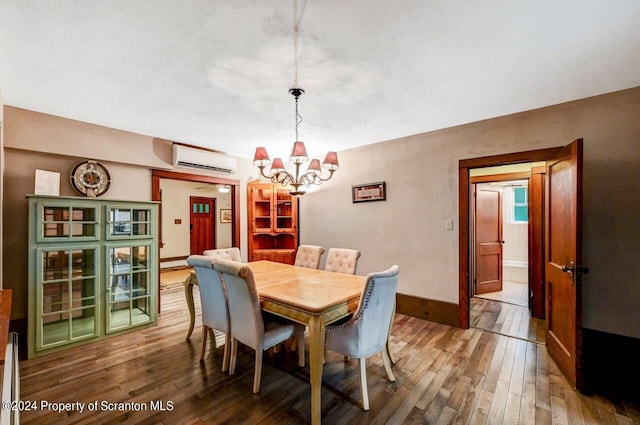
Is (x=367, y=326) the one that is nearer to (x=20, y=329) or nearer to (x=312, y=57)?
(x=312, y=57)

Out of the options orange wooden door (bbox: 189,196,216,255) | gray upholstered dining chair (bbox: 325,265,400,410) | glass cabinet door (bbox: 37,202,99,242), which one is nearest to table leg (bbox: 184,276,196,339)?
glass cabinet door (bbox: 37,202,99,242)

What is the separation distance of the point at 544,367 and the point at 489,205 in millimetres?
2956

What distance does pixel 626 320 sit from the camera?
7.75 feet

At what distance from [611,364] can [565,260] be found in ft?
3.42

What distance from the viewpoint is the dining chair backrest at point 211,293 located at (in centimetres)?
226

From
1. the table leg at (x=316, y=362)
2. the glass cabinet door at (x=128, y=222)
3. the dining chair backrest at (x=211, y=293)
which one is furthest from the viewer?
the glass cabinet door at (x=128, y=222)

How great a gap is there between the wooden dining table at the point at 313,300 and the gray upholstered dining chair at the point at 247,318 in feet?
0.43

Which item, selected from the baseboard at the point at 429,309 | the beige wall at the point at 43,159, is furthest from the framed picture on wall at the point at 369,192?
the beige wall at the point at 43,159

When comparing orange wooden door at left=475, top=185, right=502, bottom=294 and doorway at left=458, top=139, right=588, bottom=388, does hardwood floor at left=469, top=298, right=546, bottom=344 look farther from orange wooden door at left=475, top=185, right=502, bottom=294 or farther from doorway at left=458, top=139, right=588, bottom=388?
orange wooden door at left=475, top=185, right=502, bottom=294

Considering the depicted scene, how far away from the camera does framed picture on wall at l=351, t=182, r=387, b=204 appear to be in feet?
12.9

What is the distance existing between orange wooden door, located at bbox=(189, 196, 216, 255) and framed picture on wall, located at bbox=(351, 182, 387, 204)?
4862mm

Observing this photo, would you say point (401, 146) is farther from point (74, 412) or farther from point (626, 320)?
point (74, 412)

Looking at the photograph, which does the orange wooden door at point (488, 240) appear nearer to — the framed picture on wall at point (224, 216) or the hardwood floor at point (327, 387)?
the hardwood floor at point (327, 387)

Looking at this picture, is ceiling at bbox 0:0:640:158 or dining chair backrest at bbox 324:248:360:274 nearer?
ceiling at bbox 0:0:640:158
